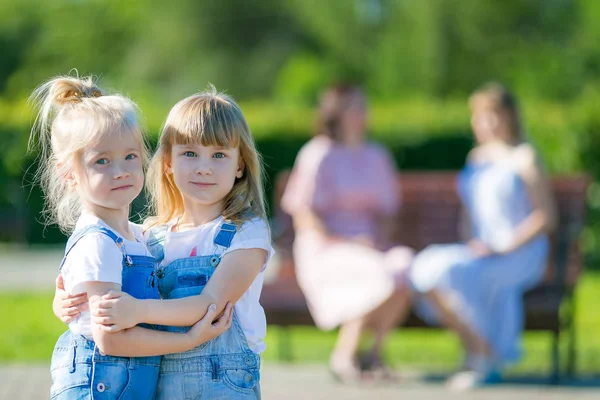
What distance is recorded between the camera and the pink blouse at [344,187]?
6867 millimetres

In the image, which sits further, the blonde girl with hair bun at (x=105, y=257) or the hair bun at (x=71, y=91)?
the hair bun at (x=71, y=91)

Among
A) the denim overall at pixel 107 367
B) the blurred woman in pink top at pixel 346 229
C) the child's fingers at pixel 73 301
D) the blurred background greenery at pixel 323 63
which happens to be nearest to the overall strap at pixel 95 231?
the denim overall at pixel 107 367

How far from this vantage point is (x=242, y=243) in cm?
283

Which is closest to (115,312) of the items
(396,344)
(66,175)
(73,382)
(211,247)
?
(73,382)

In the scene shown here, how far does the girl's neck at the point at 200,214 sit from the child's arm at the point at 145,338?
1.04ft

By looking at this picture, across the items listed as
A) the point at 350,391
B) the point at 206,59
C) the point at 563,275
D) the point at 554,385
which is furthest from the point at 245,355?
the point at 206,59

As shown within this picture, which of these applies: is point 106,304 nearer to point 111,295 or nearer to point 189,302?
point 111,295

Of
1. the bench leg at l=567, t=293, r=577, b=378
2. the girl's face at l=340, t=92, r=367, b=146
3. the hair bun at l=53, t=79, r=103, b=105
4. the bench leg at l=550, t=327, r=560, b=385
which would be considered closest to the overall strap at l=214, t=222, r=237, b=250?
the hair bun at l=53, t=79, r=103, b=105

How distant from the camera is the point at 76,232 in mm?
2752

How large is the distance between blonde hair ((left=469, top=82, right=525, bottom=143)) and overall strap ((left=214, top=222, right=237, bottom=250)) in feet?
13.5

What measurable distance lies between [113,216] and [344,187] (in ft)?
13.7

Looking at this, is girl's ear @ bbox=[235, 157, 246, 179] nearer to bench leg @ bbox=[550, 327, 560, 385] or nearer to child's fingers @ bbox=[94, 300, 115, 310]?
child's fingers @ bbox=[94, 300, 115, 310]

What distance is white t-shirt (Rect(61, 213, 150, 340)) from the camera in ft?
8.63

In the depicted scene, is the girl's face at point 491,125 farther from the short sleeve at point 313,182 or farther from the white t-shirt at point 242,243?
the white t-shirt at point 242,243
